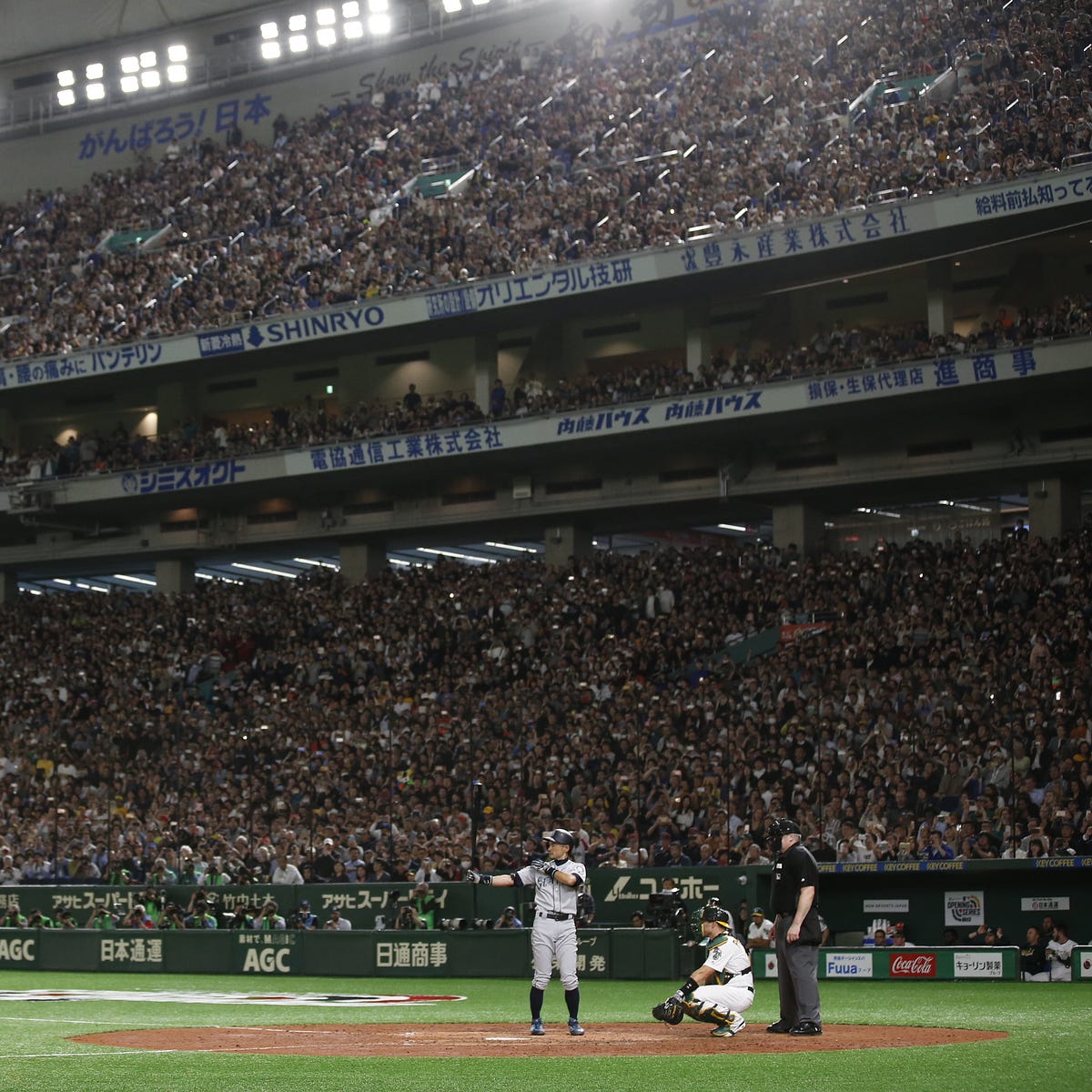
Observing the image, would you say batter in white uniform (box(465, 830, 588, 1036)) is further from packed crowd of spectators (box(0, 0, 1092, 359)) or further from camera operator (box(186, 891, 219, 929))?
packed crowd of spectators (box(0, 0, 1092, 359))

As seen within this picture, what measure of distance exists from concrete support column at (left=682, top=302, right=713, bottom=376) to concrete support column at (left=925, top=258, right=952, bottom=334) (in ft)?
19.7

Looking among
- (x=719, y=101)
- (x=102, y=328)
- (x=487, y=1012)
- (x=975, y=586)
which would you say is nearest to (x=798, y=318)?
(x=719, y=101)

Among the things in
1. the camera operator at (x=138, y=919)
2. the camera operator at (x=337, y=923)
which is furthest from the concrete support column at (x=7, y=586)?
the camera operator at (x=337, y=923)

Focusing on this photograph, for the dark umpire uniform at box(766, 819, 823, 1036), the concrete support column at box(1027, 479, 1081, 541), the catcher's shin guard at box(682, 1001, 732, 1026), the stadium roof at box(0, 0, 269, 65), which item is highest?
the stadium roof at box(0, 0, 269, 65)

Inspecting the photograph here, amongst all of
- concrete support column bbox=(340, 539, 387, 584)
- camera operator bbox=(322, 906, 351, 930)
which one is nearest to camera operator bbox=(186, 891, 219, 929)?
camera operator bbox=(322, 906, 351, 930)

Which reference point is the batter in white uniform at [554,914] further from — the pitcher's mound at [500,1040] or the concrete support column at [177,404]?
the concrete support column at [177,404]

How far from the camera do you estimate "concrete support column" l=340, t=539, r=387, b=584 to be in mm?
47125

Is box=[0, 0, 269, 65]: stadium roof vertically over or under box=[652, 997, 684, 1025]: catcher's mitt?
over

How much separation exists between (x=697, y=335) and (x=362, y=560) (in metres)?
12.3

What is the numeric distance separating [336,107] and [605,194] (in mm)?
17675

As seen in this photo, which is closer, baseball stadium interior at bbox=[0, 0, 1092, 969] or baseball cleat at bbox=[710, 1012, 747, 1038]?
baseball cleat at bbox=[710, 1012, 747, 1038]

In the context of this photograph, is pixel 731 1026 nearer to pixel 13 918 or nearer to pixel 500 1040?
pixel 500 1040

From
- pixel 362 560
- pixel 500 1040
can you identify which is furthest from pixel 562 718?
pixel 500 1040

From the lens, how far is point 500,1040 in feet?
44.9
